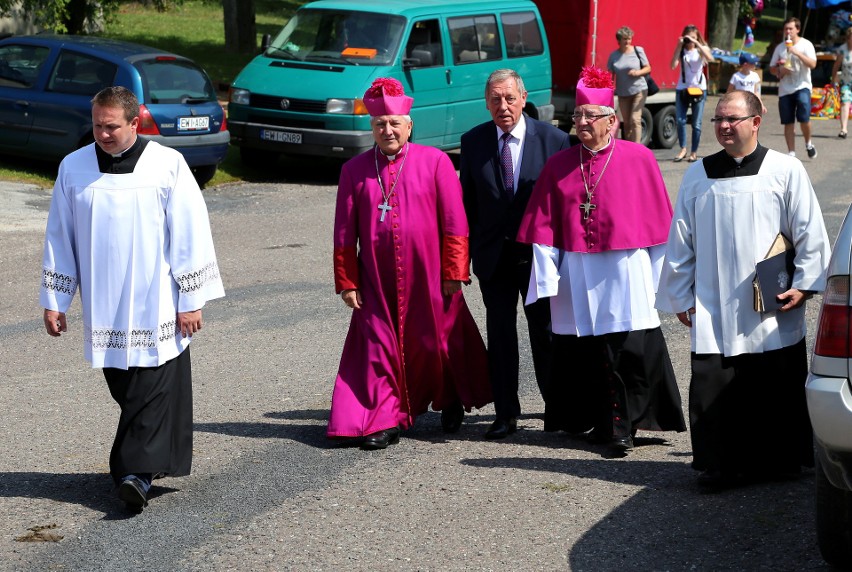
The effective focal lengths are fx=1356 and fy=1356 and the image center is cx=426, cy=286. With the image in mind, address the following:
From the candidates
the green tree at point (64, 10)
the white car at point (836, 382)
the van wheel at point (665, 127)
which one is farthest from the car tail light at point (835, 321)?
the green tree at point (64, 10)

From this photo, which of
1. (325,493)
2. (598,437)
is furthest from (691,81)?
(325,493)

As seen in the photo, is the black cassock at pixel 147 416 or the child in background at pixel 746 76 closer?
the black cassock at pixel 147 416

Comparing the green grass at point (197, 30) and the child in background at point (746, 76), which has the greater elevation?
the child in background at point (746, 76)

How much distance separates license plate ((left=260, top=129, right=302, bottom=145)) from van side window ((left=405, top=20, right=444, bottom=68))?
1.72 meters

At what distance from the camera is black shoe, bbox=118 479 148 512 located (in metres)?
5.80

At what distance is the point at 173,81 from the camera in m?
15.6

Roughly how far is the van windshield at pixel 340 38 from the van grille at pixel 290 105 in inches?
29.3

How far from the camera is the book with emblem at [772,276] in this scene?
19.5 feet

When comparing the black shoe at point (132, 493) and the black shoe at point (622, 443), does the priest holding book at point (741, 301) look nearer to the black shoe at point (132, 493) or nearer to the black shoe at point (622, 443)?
the black shoe at point (622, 443)

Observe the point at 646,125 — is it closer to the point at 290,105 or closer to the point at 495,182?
the point at 290,105

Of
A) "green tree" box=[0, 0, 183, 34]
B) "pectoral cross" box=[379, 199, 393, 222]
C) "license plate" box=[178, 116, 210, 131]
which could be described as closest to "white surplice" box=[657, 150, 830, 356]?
"pectoral cross" box=[379, 199, 393, 222]

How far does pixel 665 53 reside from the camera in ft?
70.7

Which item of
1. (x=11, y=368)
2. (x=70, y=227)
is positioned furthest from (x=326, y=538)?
(x=11, y=368)

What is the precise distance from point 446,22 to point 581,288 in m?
11.0
